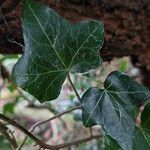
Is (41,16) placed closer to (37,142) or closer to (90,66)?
(90,66)

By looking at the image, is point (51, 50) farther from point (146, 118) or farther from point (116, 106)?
point (146, 118)

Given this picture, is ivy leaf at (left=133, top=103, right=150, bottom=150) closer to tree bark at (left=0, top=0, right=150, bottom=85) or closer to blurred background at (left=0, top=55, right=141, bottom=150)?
blurred background at (left=0, top=55, right=141, bottom=150)

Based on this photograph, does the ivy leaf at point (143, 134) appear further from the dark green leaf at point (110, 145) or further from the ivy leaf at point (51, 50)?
the ivy leaf at point (51, 50)

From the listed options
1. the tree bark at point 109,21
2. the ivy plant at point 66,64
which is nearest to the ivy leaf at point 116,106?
the ivy plant at point 66,64

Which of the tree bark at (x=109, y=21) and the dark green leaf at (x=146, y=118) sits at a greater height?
the tree bark at (x=109, y=21)

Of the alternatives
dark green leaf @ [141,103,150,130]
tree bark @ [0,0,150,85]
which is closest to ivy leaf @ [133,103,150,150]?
dark green leaf @ [141,103,150,130]

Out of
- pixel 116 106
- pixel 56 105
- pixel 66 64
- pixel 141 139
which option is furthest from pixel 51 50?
pixel 56 105

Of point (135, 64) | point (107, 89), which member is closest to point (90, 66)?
point (107, 89)

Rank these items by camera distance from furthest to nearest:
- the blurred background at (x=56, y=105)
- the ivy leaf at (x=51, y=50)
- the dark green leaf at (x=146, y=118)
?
the blurred background at (x=56, y=105), the dark green leaf at (x=146, y=118), the ivy leaf at (x=51, y=50)
